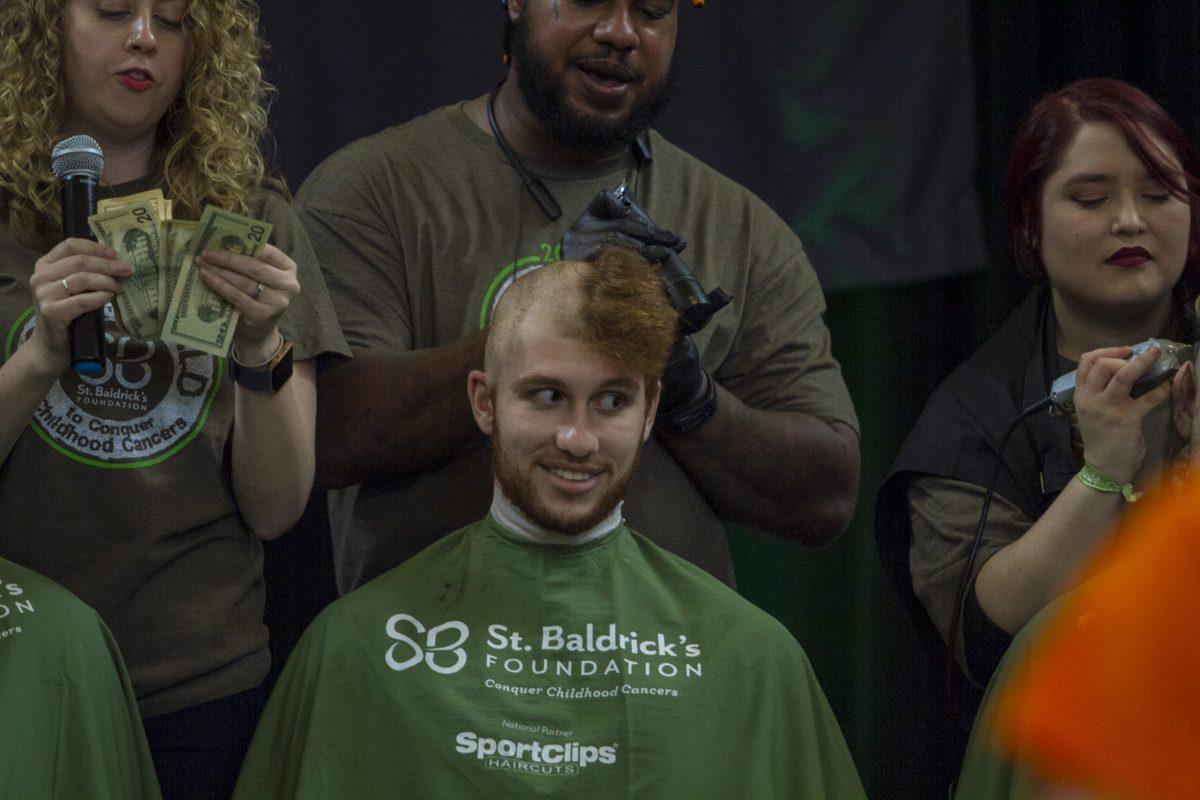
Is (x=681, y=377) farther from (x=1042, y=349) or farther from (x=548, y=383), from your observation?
(x=1042, y=349)

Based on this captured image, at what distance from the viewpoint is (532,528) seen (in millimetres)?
2338

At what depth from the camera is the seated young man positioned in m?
2.13

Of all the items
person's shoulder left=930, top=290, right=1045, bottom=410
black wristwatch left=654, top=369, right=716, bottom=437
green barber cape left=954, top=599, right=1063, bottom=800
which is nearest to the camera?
green barber cape left=954, top=599, right=1063, bottom=800

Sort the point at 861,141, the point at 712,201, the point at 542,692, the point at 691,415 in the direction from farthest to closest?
the point at 861,141 → the point at 712,201 → the point at 691,415 → the point at 542,692

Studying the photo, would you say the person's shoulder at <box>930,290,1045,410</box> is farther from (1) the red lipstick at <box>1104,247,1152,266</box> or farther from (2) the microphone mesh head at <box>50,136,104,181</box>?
(2) the microphone mesh head at <box>50,136,104,181</box>

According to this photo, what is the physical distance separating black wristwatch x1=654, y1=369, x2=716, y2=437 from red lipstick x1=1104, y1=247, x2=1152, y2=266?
635 mm

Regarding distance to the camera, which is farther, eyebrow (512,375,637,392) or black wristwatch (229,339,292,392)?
eyebrow (512,375,637,392)

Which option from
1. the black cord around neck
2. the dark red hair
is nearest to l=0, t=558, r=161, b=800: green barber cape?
the black cord around neck

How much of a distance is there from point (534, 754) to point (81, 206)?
89 centimetres

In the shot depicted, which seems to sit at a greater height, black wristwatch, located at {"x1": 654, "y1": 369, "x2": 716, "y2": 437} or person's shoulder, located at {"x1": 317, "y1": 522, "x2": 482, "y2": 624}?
black wristwatch, located at {"x1": 654, "y1": 369, "x2": 716, "y2": 437}

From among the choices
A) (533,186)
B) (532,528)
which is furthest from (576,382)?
(533,186)

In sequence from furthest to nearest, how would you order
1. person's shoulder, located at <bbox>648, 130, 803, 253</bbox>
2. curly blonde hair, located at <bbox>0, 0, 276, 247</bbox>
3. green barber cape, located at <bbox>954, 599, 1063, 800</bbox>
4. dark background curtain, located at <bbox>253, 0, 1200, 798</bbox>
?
dark background curtain, located at <bbox>253, 0, 1200, 798</bbox>, person's shoulder, located at <bbox>648, 130, 803, 253</bbox>, curly blonde hair, located at <bbox>0, 0, 276, 247</bbox>, green barber cape, located at <bbox>954, 599, 1063, 800</bbox>

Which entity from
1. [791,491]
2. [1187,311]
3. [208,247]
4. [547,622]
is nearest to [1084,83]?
[1187,311]

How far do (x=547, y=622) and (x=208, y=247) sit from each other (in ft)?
2.27
